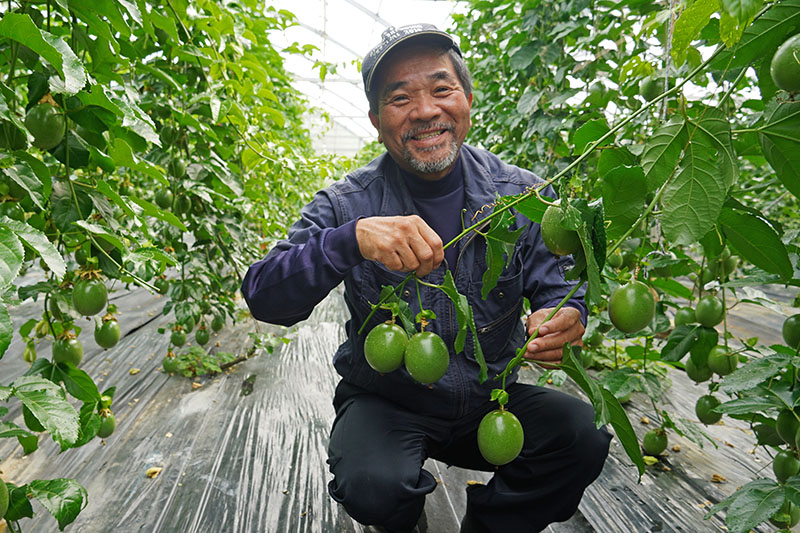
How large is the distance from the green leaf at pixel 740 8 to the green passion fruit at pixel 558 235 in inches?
12.5

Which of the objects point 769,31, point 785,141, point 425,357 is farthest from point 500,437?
point 769,31

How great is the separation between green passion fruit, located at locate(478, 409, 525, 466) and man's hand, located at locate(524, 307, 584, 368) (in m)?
0.25

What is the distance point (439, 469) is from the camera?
2158 mm

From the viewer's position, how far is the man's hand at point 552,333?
1.33 meters

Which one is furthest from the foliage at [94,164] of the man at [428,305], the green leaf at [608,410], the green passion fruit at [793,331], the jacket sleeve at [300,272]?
the green passion fruit at [793,331]

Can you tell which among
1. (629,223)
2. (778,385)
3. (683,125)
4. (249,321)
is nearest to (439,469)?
(778,385)

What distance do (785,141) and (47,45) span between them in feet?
3.59

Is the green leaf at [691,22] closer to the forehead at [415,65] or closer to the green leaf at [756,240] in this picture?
the green leaf at [756,240]

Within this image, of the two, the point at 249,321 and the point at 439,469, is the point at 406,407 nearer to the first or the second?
the point at 439,469

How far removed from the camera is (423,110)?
69.1 inches

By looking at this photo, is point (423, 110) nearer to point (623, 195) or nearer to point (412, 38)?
point (412, 38)

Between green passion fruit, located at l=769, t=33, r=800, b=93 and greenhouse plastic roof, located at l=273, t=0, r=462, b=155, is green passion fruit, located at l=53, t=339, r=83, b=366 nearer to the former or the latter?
green passion fruit, located at l=769, t=33, r=800, b=93

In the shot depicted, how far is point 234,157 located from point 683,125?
279 centimetres

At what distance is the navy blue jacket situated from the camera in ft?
4.99
